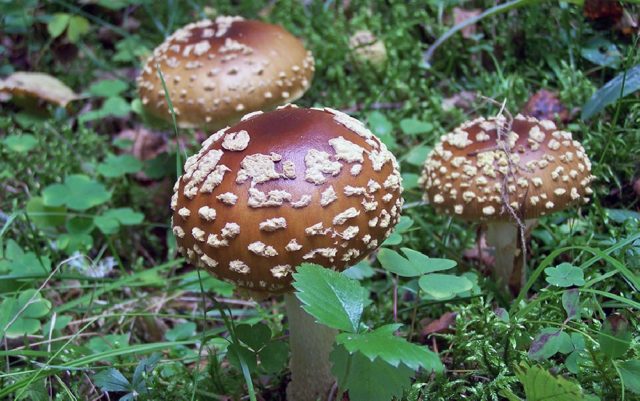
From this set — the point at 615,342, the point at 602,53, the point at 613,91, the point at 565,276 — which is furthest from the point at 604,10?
the point at 615,342

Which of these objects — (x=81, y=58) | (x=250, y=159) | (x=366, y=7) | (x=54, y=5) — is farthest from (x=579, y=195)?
(x=54, y=5)

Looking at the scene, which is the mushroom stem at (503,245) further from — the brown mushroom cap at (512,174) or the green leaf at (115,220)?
the green leaf at (115,220)

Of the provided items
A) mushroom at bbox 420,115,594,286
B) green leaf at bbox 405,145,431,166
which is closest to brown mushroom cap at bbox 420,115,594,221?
mushroom at bbox 420,115,594,286

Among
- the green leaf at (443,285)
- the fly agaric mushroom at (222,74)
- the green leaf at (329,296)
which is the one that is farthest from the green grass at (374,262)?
the fly agaric mushroom at (222,74)

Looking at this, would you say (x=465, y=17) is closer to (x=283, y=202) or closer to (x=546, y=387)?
(x=283, y=202)

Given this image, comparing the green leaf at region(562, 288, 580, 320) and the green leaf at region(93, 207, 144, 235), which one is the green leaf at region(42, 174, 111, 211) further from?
the green leaf at region(562, 288, 580, 320)

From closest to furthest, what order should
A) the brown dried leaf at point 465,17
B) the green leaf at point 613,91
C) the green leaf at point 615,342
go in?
1. the green leaf at point 615,342
2. the green leaf at point 613,91
3. the brown dried leaf at point 465,17
